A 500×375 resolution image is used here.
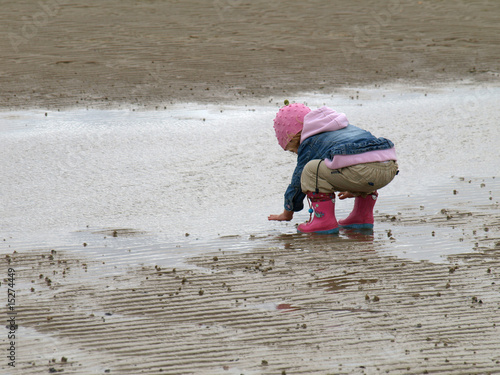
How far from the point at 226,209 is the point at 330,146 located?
118 centimetres

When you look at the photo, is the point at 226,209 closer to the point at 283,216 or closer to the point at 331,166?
the point at 283,216

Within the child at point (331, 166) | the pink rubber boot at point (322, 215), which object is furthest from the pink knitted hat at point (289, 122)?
the pink rubber boot at point (322, 215)

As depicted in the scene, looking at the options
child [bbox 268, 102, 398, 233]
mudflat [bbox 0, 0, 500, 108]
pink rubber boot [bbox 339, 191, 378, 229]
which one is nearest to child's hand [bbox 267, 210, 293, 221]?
child [bbox 268, 102, 398, 233]

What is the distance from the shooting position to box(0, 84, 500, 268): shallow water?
5.82 m

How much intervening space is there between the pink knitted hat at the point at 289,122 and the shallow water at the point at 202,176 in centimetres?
70

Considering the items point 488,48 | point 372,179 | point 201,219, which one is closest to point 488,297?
point 372,179

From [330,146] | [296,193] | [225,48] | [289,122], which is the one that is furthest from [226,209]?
[225,48]

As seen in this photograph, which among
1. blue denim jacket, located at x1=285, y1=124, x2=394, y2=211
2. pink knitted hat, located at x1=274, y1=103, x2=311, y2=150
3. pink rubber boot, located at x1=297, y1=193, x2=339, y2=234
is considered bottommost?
pink rubber boot, located at x1=297, y1=193, x2=339, y2=234

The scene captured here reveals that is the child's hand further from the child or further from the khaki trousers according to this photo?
the khaki trousers

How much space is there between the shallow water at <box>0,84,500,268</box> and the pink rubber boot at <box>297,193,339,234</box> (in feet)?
0.48

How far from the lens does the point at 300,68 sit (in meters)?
12.9

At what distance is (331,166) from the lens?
5859 mm

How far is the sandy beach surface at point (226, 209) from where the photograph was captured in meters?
4.00

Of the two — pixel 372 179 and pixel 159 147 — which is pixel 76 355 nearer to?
pixel 372 179
